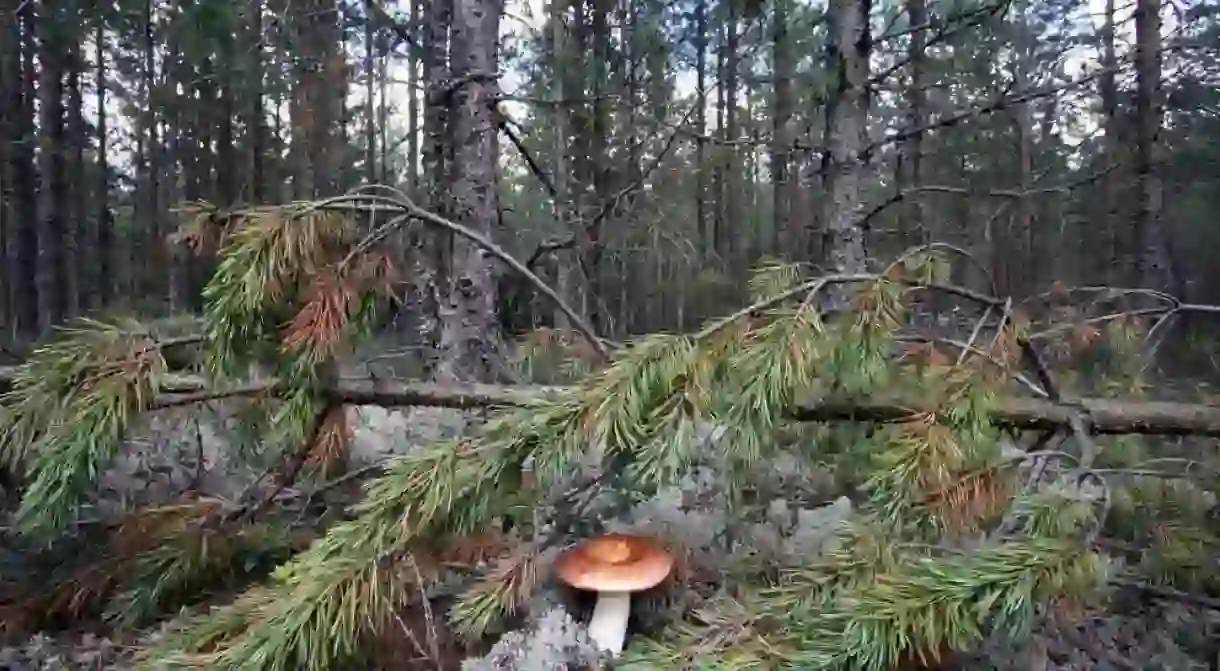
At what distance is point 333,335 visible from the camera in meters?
1.55

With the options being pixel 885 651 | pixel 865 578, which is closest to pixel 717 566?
pixel 865 578

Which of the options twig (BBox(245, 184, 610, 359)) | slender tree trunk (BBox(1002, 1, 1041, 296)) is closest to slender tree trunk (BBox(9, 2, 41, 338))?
twig (BBox(245, 184, 610, 359))

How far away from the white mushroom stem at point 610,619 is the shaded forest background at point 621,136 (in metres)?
1.20

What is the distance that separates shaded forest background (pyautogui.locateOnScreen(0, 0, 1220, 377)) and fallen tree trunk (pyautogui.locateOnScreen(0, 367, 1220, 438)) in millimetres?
354

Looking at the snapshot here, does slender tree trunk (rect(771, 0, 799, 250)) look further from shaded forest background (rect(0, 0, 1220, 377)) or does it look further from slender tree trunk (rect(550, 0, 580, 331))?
slender tree trunk (rect(550, 0, 580, 331))

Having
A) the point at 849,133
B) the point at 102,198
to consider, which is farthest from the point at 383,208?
the point at 102,198

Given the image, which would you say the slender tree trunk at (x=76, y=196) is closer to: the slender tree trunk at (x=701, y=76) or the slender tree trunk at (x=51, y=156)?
the slender tree trunk at (x=51, y=156)

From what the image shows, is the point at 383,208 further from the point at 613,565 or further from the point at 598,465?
the point at 613,565

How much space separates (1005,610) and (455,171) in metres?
2.75

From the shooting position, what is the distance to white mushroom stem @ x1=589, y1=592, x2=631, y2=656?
6.07 ft

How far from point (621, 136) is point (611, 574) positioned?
8008 millimetres

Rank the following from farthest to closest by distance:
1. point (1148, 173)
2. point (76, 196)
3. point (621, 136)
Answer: point (76, 196)
point (621, 136)
point (1148, 173)

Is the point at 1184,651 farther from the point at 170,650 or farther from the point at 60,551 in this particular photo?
the point at 60,551

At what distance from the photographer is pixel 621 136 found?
30.6 feet
